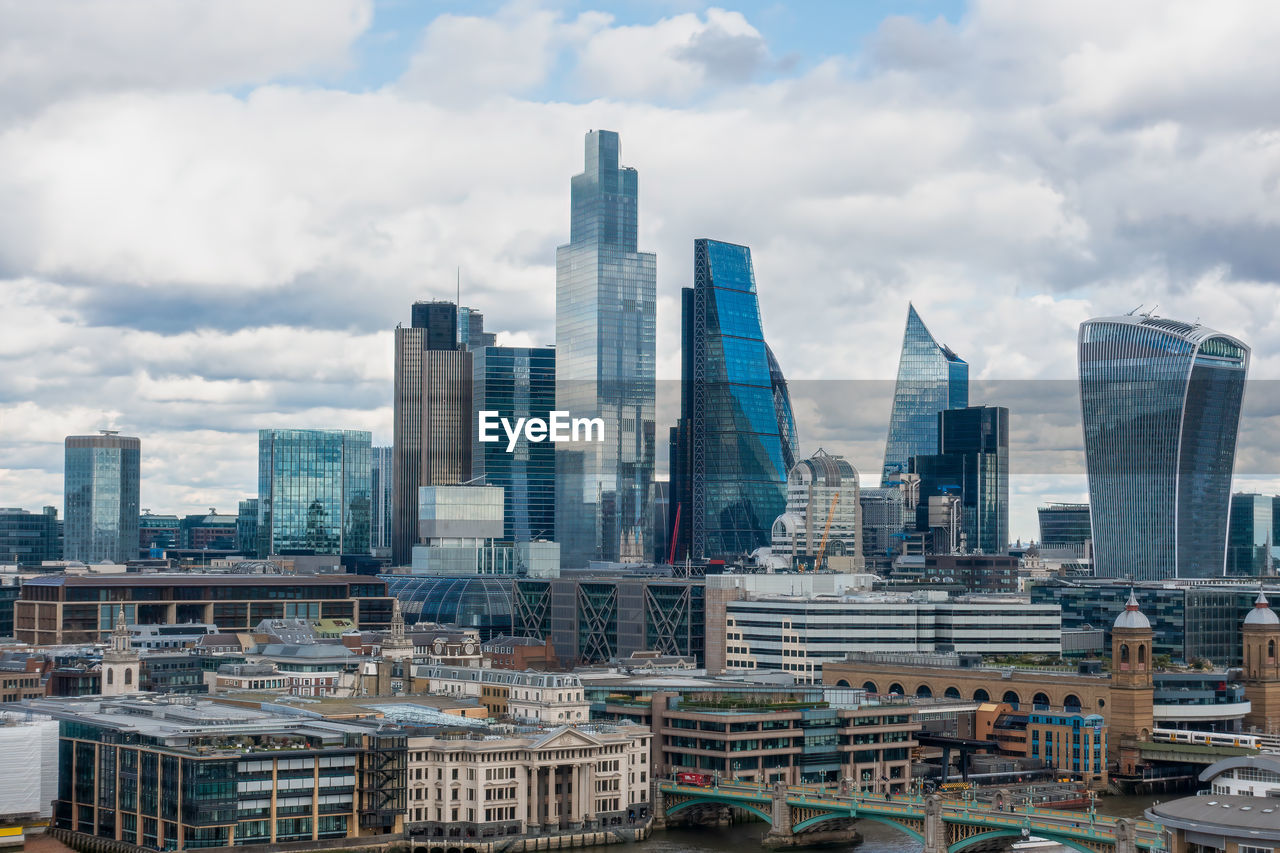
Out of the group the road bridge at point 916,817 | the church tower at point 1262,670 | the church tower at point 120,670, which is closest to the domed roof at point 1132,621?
the church tower at point 1262,670

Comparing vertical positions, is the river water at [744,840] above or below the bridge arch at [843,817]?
below

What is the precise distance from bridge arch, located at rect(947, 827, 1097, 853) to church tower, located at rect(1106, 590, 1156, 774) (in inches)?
1749

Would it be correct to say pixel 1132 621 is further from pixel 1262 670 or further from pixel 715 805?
pixel 715 805

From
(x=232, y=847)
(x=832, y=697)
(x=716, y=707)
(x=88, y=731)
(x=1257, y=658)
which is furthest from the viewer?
(x=1257, y=658)

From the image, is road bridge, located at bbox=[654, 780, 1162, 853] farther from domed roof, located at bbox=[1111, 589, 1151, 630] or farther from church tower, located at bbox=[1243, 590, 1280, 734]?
church tower, located at bbox=[1243, 590, 1280, 734]

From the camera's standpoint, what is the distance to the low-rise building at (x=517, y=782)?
127938 millimetres

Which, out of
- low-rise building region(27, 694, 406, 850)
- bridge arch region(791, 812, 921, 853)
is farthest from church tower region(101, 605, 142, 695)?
bridge arch region(791, 812, 921, 853)

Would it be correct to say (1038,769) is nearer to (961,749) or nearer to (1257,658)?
(961,749)

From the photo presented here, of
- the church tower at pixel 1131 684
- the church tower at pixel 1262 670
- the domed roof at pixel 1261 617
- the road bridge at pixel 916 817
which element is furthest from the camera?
the domed roof at pixel 1261 617

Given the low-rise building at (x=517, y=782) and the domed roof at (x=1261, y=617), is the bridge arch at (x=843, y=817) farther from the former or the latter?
the domed roof at (x=1261, y=617)

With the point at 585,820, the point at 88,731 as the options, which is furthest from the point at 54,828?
the point at 585,820

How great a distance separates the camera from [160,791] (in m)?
121

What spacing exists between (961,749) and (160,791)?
215 feet

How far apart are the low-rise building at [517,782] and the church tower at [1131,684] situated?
50.7 meters
